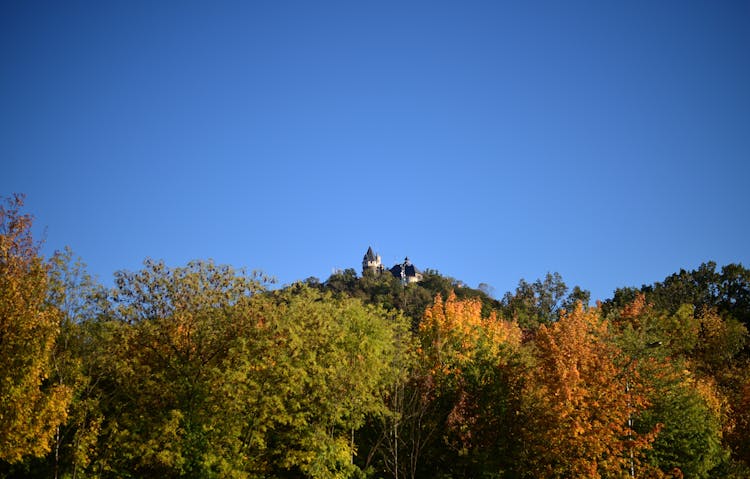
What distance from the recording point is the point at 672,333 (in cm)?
6569

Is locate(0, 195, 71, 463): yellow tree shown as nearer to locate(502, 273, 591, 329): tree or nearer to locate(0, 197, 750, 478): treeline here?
locate(0, 197, 750, 478): treeline

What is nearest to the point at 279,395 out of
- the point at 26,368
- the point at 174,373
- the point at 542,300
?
the point at 174,373

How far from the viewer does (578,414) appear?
95.6ft

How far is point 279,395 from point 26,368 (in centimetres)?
910

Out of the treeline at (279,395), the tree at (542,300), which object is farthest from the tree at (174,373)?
the tree at (542,300)

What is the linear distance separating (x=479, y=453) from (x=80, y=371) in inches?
666

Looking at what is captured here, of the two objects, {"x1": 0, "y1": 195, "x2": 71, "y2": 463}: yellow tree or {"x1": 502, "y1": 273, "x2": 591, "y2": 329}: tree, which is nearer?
{"x1": 0, "y1": 195, "x2": 71, "y2": 463}: yellow tree

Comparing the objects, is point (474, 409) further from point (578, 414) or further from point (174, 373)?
point (174, 373)

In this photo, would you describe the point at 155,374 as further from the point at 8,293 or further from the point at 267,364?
the point at 8,293

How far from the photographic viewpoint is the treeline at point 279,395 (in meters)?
25.0

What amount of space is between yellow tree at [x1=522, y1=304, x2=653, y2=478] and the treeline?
0.09 m

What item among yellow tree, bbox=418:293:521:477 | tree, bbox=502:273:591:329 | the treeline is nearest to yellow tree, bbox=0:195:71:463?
the treeline

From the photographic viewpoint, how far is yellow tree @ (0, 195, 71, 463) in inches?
862

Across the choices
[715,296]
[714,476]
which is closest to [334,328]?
[714,476]
